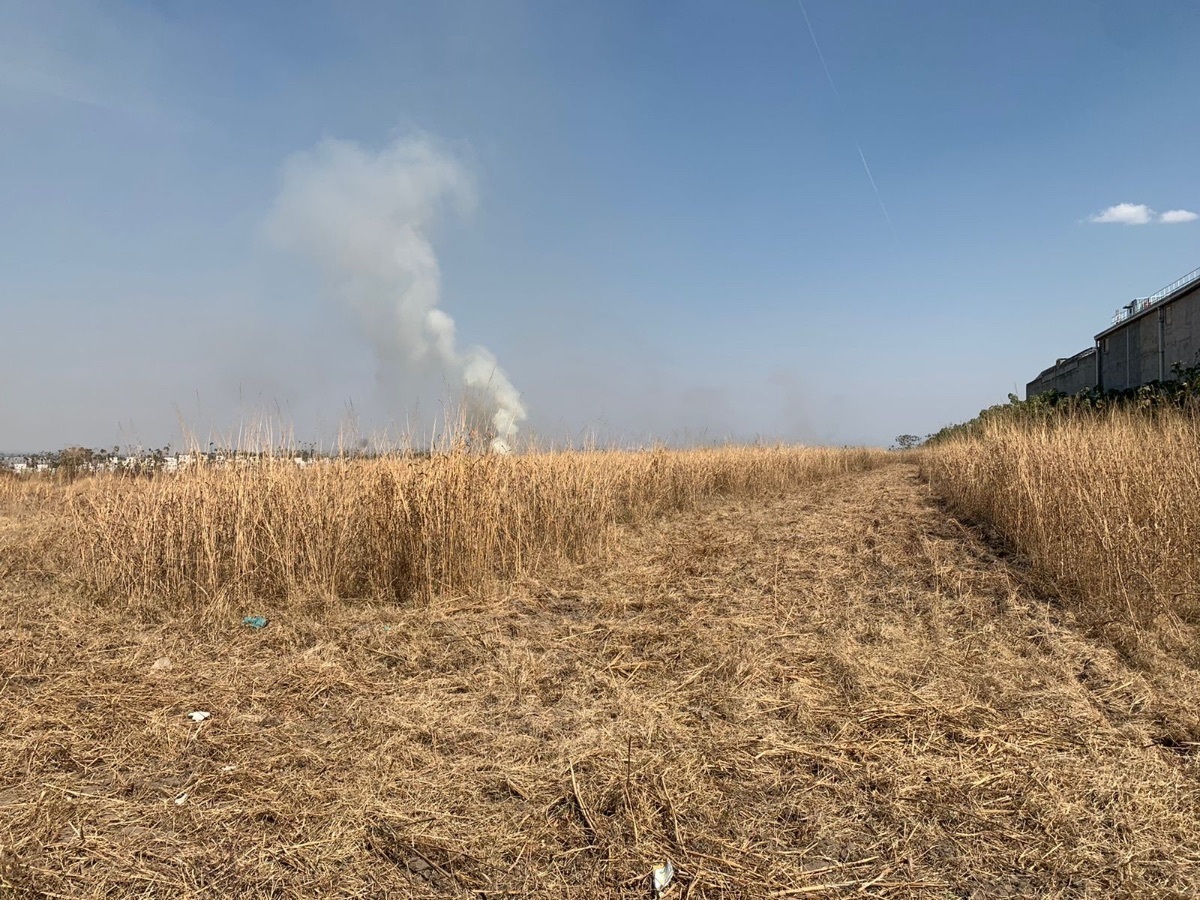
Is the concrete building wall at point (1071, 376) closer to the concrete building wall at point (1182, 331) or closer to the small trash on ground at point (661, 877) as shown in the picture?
the concrete building wall at point (1182, 331)

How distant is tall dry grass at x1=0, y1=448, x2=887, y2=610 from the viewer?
441cm

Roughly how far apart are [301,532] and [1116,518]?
599 cm

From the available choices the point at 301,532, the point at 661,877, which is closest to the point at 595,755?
the point at 661,877

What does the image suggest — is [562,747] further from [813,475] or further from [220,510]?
[813,475]

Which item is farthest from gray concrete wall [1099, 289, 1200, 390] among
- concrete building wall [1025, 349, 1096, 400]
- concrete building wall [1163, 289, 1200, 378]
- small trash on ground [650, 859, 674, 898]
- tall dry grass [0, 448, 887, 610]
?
small trash on ground [650, 859, 674, 898]

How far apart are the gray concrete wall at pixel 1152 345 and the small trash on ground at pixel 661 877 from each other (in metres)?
20.8

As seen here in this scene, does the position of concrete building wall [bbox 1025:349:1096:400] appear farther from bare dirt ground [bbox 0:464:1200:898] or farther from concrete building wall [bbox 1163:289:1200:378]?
bare dirt ground [bbox 0:464:1200:898]

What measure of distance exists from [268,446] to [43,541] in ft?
9.42

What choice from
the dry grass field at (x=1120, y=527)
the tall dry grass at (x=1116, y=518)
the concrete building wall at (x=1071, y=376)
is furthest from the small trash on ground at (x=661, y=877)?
the concrete building wall at (x=1071, y=376)

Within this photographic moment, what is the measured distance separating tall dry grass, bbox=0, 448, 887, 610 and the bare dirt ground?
334 millimetres

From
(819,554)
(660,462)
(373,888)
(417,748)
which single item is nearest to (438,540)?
(417,748)

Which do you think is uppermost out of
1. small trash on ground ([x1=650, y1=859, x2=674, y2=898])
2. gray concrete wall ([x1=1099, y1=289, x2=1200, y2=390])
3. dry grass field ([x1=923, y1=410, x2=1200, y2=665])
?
gray concrete wall ([x1=1099, y1=289, x2=1200, y2=390])

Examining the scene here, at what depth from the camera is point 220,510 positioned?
459 centimetres

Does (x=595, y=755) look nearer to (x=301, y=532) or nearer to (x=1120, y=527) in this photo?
(x=301, y=532)
